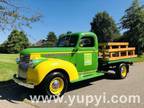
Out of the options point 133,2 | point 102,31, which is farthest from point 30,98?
point 102,31

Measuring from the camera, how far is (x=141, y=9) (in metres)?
24.1

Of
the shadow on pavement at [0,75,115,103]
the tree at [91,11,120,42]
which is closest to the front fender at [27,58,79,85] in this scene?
Answer: the shadow on pavement at [0,75,115,103]

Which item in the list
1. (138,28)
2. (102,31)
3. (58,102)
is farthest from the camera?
(102,31)

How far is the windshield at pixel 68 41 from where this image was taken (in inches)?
326

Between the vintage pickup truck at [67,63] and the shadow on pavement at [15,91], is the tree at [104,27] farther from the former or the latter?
the shadow on pavement at [15,91]

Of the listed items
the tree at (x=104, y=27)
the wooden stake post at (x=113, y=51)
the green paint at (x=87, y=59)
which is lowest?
the green paint at (x=87, y=59)

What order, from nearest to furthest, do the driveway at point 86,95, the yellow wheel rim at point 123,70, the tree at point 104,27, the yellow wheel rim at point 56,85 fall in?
the driveway at point 86,95, the yellow wheel rim at point 56,85, the yellow wheel rim at point 123,70, the tree at point 104,27

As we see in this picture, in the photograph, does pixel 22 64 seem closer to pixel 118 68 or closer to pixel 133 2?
pixel 118 68

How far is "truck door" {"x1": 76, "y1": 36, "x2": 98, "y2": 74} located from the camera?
→ 819 centimetres

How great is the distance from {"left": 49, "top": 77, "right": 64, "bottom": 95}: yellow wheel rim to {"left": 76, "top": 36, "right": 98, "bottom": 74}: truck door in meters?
1.31

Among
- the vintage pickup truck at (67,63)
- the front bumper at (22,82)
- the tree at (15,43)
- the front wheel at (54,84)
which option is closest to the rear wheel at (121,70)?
the vintage pickup truck at (67,63)

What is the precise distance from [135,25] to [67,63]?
18474 mm

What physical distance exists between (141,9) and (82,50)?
18.4 metres

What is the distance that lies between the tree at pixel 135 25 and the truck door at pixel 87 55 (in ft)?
52.7
